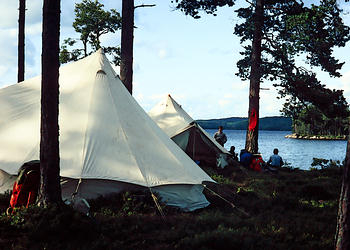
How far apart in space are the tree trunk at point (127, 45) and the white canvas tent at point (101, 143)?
9.32 feet

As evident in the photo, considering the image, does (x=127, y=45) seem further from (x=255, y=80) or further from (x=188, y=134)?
(x=255, y=80)

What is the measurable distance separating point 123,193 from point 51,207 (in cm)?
182

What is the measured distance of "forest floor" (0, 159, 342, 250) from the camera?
5.17 m

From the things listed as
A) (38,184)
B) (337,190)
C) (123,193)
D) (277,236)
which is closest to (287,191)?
(337,190)

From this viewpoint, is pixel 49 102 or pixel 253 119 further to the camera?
pixel 253 119

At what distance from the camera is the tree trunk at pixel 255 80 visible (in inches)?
610

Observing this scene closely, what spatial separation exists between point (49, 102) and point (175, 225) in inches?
115

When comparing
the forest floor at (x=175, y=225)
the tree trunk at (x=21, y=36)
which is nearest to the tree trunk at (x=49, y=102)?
the forest floor at (x=175, y=225)

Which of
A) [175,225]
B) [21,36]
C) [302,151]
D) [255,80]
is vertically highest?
[21,36]

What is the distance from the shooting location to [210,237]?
5.31 metres

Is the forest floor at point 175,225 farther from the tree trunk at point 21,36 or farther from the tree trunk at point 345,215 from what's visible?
the tree trunk at point 21,36

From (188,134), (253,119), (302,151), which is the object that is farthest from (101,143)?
(302,151)

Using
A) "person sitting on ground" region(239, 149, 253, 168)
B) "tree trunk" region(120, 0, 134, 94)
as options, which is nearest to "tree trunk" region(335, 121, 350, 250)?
"tree trunk" region(120, 0, 134, 94)

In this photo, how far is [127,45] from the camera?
12172 millimetres
